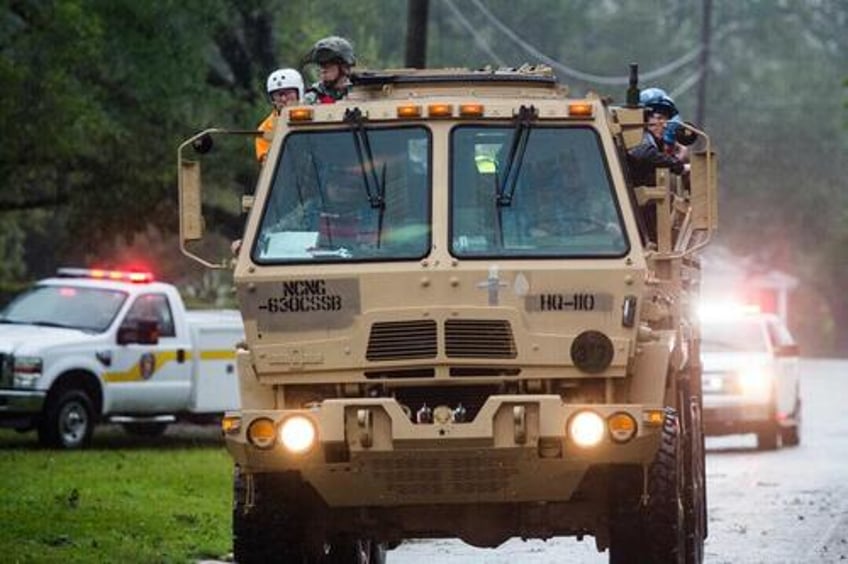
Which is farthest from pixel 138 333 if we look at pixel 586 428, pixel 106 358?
pixel 586 428

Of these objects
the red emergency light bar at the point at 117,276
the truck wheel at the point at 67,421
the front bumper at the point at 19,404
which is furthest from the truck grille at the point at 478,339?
the red emergency light bar at the point at 117,276

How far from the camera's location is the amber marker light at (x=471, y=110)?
491 inches

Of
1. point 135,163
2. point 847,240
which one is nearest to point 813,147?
point 847,240

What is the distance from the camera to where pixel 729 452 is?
30.2m

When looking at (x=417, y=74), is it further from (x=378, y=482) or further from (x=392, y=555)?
(x=392, y=555)

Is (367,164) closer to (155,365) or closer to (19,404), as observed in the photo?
(19,404)

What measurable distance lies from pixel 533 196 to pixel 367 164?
0.91m

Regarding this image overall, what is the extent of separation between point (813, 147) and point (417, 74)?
7653 cm

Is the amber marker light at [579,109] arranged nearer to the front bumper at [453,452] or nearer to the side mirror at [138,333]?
the front bumper at [453,452]

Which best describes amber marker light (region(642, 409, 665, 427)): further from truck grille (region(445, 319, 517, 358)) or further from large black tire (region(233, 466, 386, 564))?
large black tire (region(233, 466, 386, 564))

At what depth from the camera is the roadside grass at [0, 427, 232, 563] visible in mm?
15766

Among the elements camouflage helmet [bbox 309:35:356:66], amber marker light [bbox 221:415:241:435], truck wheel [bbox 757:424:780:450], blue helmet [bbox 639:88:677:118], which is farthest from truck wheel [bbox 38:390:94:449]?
amber marker light [bbox 221:415:241:435]

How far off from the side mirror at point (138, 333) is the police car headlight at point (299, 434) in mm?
15661

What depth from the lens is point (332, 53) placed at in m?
13.9
